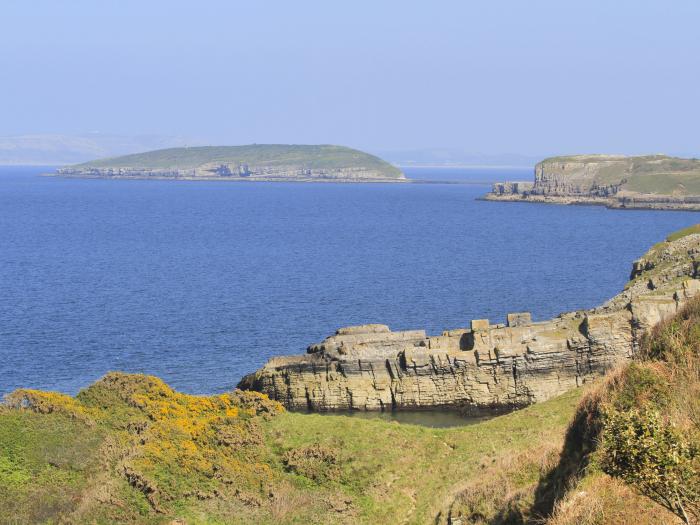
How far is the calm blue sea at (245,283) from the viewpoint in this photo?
57.7 metres

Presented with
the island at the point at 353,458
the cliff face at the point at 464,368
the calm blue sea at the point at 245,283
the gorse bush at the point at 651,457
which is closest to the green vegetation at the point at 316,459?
the island at the point at 353,458

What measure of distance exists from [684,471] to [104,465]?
1880 cm

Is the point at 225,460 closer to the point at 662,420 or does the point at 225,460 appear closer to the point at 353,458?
the point at 353,458

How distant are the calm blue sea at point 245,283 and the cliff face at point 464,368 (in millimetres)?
6316

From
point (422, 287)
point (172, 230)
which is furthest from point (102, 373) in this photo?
point (172, 230)

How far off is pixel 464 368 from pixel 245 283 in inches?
1774

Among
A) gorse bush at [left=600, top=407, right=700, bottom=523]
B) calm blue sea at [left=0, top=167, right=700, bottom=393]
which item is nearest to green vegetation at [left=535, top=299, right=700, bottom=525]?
gorse bush at [left=600, top=407, right=700, bottom=523]

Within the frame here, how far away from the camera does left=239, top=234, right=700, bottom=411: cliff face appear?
151ft

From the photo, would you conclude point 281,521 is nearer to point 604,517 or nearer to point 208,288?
point 604,517

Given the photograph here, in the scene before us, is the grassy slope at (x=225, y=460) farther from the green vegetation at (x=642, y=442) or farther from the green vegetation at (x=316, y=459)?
the green vegetation at (x=642, y=442)

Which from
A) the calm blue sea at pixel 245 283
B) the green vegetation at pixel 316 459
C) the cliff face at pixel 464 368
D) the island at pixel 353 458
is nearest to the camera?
the island at pixel 353 458

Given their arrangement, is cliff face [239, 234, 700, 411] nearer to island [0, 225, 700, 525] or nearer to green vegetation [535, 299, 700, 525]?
island [0, 225, 700, 525]

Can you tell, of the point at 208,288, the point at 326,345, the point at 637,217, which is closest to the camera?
the point at 326,345

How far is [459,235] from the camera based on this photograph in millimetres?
143250
